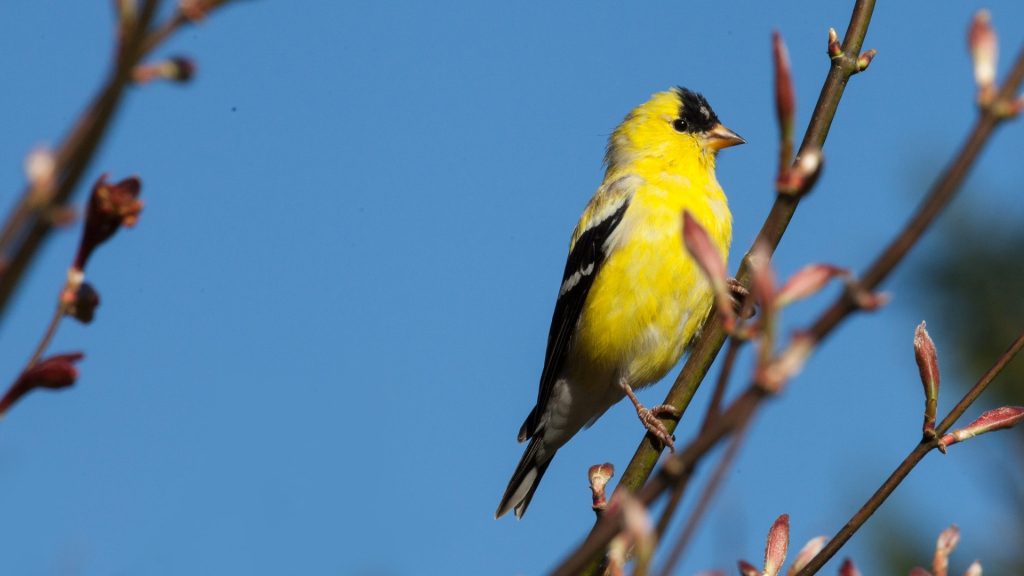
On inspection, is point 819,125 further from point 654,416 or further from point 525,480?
point 525,480

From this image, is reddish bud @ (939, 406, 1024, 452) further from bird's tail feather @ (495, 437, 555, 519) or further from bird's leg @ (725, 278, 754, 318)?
bird's tail feather @ (495, 437, 555, 519)

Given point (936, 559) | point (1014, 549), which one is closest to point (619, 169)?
point (936, 559)

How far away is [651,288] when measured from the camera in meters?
5.24

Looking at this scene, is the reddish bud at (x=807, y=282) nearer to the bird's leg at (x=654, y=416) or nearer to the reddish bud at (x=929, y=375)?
the reddish bud at (x=929, y=375)

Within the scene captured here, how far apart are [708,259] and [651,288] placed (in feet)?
13.8

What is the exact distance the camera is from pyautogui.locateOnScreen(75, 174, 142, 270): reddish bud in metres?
1.08

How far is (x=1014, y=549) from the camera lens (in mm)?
12977

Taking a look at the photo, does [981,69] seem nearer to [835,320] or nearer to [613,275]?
[835,320]

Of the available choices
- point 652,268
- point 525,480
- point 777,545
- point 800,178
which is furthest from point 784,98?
point 525,480

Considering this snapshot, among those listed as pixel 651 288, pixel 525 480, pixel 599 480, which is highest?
pixel 651 288

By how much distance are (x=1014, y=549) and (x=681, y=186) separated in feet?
30.7

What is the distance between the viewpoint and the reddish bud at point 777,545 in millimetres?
1842

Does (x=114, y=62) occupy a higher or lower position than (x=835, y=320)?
higher

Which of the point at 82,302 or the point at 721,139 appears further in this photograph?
the point at 721,139
